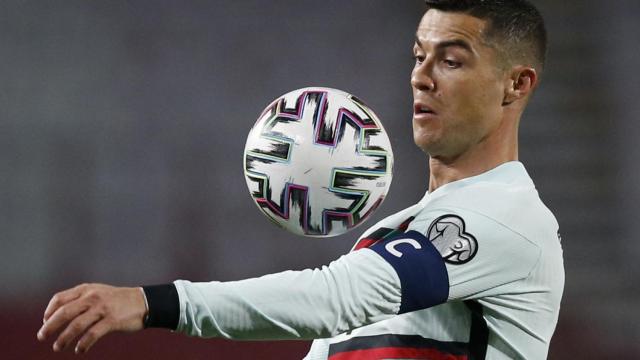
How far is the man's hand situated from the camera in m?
1.62

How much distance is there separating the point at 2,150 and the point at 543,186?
351 centimetres

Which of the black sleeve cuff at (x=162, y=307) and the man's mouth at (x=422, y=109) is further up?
the man's mouth at (x=422, y=109)

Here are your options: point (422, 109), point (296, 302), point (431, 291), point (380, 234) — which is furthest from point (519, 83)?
point (296, 302)

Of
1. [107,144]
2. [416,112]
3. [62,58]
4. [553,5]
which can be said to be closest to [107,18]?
[62,58]

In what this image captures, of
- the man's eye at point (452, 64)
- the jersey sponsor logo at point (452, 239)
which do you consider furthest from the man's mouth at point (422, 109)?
the jersey sponsor logo at point (452, 239)

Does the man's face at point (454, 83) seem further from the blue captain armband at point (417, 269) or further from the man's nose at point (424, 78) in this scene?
the blue captain armband at point (417, 269)

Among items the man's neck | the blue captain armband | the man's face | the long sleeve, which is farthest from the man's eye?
the long sleeve

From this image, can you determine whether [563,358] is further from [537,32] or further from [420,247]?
[420,247]

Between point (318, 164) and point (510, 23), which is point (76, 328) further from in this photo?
point (510, 23)

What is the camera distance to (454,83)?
2.36 metres

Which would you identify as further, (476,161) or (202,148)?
(202,148)

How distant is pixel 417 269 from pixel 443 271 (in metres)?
0.08

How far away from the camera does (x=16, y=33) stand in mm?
6004

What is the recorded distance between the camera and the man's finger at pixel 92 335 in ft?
5.34
